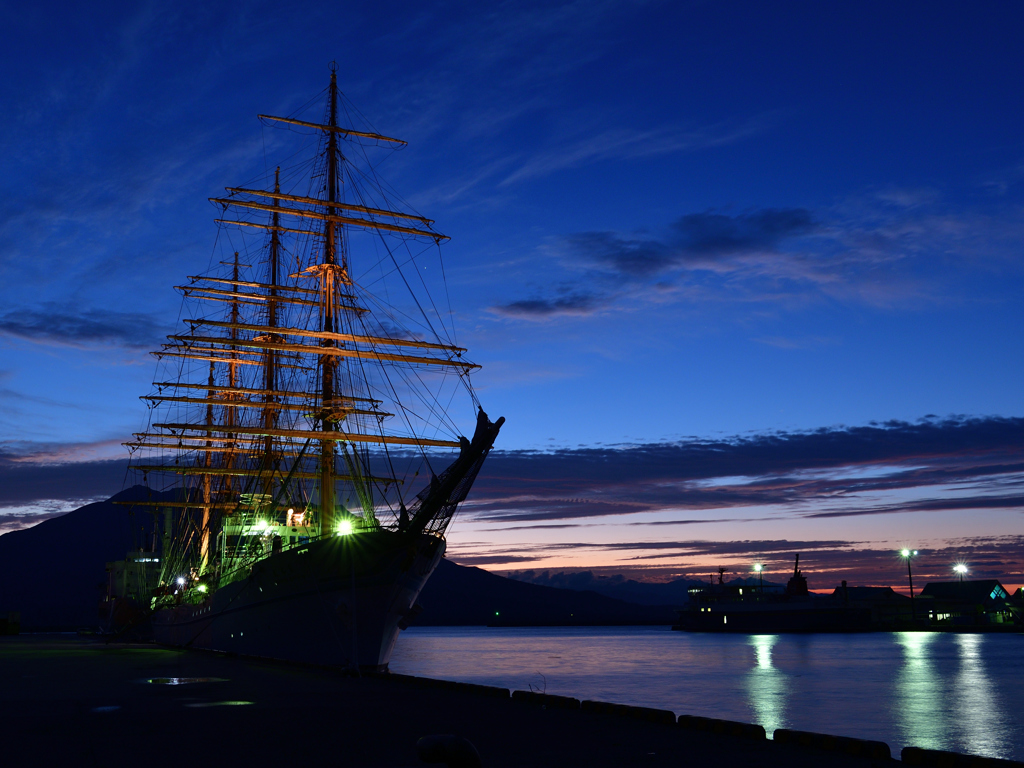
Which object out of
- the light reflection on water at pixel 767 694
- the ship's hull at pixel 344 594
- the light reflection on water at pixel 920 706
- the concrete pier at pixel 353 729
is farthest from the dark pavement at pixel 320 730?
the light reflection on water at pixel 767 694

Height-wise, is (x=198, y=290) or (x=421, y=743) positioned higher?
(x=198, y=290)

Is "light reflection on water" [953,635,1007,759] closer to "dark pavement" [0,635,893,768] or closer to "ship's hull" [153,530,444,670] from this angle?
"dark pavement" [0,635,893,768]

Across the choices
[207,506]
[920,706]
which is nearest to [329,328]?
[207,506]

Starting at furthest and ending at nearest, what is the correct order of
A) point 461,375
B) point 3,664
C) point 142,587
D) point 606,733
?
point 142,587
point 461,375
point 3,664
point 606,733

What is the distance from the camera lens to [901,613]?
623ft

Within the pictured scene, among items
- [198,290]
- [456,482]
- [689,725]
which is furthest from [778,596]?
[689,725]

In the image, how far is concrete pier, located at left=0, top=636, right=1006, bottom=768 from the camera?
1340cm

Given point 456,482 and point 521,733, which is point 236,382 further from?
point 521,733

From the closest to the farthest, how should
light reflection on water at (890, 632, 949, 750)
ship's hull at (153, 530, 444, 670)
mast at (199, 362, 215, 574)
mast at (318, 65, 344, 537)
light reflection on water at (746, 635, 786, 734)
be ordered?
light reflection on water at (890, 632, 949, 750) → ship's hull at (153, 530, 444, 670) → light reflection on water at (746, 635, 786, 734) → mast at (318, 65, 344, 537) → mast at (199, 362, 215, 574)

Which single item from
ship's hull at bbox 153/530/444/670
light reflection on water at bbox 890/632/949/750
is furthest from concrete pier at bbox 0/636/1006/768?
ship's hull at bbox 153/530/444/670

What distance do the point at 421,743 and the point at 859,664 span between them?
79606mm

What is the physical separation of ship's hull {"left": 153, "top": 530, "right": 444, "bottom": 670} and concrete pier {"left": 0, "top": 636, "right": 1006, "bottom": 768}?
23.6 feet

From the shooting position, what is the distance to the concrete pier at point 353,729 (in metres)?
13.4

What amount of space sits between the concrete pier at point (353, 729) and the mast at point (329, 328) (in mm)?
18948
